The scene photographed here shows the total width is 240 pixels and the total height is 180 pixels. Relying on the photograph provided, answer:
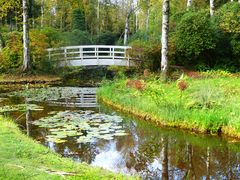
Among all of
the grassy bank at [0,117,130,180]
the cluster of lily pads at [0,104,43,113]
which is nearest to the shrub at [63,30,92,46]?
the cluster of lily pads at [0,104,43,113]

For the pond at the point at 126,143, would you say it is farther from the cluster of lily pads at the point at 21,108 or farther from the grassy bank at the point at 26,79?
the grassy bank at the point at 26,79

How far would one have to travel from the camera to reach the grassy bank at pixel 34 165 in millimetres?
6191

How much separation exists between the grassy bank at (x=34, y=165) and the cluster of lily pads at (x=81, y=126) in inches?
77.7

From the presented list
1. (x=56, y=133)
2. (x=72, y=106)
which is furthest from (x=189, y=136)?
(x=72, y=106)

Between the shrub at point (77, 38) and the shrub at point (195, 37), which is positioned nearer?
the shrub at point (195, 37)

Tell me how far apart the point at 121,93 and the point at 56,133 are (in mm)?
4925

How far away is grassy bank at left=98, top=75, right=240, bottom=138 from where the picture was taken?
10.5 metres

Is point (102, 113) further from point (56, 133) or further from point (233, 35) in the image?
point (233, 35)

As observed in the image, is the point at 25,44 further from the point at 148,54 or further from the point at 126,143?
the point at 126,143

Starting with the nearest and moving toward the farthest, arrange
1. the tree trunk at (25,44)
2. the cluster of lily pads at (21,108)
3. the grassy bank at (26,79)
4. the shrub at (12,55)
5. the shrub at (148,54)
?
the cluster of lily pads at (21,108), the shrub at (148,54), the grassy bank at (26,79), the tree trunk at (25,44), the shrub at (12,55)

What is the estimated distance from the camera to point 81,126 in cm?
1158

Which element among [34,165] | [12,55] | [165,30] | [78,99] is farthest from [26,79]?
[34,165]

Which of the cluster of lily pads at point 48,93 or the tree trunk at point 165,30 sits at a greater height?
the tree trunk at point 165,30

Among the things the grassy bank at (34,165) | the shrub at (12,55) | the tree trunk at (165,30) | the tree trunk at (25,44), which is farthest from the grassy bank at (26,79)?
the grassy bank at (34,165)
